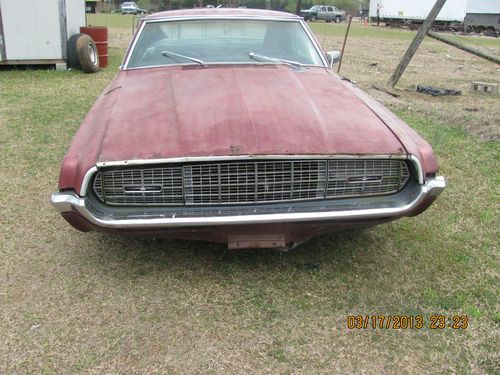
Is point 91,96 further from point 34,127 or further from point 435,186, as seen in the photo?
point 435,186

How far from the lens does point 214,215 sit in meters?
2.60

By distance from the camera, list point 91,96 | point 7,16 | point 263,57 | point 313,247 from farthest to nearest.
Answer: point 7,16 → point 91,96 → point 263,57 → point 313,247

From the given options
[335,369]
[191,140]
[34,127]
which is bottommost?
[335,369]

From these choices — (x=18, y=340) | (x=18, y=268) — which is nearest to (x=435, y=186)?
(x=18, y=340)

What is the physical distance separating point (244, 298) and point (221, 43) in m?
2.26

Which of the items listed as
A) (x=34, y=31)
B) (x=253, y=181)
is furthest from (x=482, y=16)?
(x=253, y=181)

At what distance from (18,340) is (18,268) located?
71 centimetres

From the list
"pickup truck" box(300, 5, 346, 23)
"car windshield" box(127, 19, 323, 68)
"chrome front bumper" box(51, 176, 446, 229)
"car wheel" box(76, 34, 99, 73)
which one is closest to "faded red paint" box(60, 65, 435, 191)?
"chrome front bumper" box(51, 176, 446, 229)

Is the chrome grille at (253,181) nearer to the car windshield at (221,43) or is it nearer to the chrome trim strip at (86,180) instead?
the chrome trim strip at (86,180)

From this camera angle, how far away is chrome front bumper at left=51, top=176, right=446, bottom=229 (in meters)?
2.57

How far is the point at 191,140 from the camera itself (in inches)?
103

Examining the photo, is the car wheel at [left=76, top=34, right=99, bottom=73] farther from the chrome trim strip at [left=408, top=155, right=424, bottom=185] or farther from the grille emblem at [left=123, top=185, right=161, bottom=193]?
the chrome trim strip at [left=408, top=155, right=424, bottom=185]

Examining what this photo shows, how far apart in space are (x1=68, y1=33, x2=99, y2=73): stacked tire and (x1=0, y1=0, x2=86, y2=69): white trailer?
0.14 metres

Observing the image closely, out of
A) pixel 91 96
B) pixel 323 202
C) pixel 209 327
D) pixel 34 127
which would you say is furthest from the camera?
pixel 91 96
